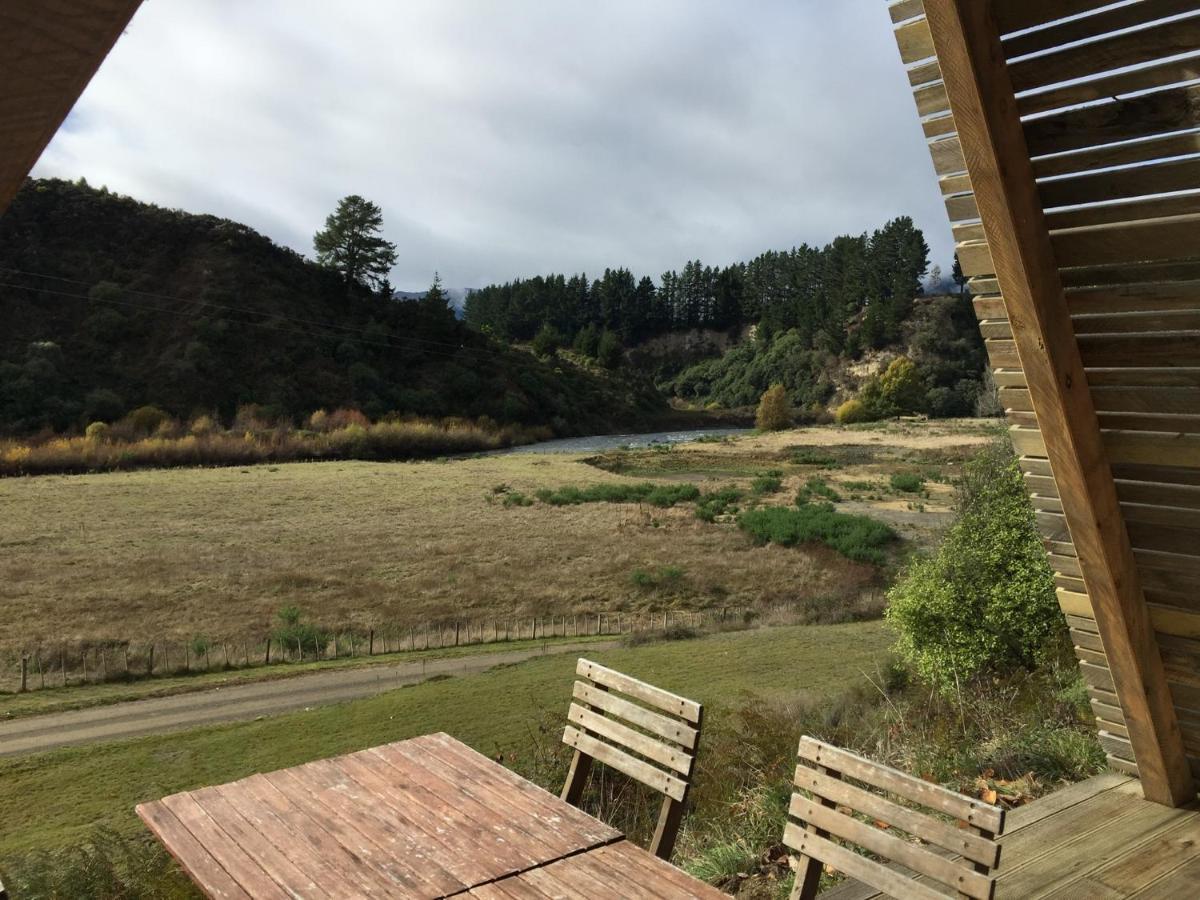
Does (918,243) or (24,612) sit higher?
(918,243)

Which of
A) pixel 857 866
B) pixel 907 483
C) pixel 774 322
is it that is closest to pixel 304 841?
pixel 857 866

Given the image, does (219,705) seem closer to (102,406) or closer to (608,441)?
(102,406)

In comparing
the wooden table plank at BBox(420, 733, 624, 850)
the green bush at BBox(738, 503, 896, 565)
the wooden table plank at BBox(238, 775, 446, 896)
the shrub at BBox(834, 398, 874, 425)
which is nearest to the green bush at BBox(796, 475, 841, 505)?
the green bush at BBox(738, 503, 896, 565)

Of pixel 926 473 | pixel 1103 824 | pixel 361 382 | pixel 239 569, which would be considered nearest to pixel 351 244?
pixel 361 382

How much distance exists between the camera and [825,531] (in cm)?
1461

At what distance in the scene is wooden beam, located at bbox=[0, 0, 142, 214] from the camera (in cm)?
53

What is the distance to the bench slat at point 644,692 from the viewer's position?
2.48 meters

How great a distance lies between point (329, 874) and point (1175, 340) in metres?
2.22

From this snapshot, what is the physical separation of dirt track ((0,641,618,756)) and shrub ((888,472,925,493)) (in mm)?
11384

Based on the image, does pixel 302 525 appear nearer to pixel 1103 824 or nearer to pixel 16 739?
pixel 16 739

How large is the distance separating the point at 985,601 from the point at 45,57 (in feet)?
25.5

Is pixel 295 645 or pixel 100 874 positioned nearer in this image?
pixel 100 874

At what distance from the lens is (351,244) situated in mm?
36219

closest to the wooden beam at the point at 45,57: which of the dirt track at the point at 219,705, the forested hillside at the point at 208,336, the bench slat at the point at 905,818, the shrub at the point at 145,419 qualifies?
the bench slat at the point at 905,818
